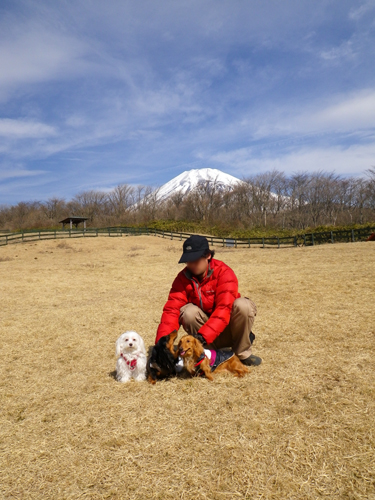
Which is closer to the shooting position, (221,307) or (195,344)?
(195,344)

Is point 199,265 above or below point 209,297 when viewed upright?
above

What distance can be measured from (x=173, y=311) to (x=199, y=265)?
66 centimetres

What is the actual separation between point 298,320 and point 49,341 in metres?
4.61

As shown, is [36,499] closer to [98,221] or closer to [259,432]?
[259,432]

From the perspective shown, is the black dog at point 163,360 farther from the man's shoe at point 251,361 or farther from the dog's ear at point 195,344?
the man's shoe at point 251,361

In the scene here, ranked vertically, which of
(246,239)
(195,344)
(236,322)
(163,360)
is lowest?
(163,360)

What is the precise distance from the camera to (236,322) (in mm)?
3846

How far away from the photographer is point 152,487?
7.19ft

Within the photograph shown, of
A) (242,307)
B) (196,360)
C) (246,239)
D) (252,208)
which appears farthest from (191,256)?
(252,208)

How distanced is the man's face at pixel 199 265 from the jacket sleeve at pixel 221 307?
255 mm

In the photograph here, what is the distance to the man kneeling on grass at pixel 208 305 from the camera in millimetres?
3652

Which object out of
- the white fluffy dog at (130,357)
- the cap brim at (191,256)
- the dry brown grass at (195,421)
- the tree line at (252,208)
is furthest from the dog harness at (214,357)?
the tree line at (252,208)

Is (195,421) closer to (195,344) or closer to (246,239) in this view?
(195,344)

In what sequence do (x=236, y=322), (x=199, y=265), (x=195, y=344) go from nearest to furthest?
(x=195, y=344)
(x=199, y=265)
(x=236, y=322)
